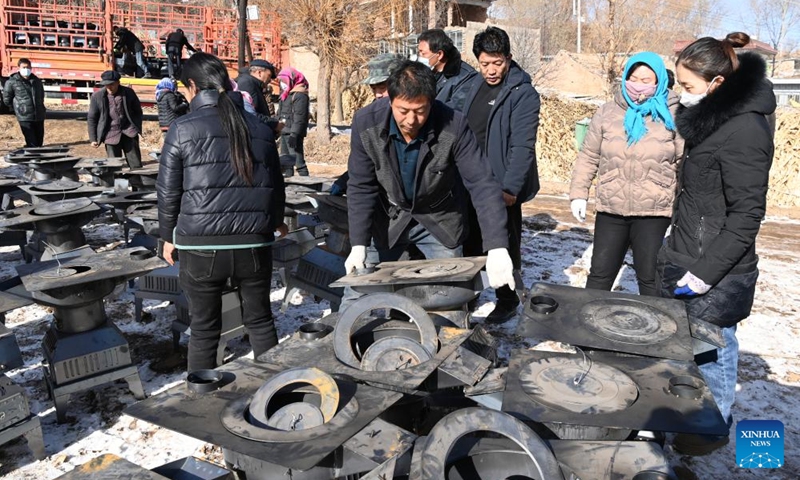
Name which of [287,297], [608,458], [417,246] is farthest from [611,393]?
[287,297]

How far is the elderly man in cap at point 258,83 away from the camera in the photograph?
6.87m

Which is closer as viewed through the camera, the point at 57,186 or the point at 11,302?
the point at 11,302

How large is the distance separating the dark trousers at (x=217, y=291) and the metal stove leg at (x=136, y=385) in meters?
0.44

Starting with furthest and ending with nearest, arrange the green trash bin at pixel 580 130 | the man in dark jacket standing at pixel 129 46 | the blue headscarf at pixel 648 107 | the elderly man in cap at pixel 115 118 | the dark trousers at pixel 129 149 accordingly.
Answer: the man in dark jacket standing at pixel 129 46, the green trash bin at pixel 580 130, the dark trousers at pixel 129 149, the elderly man in cap at pixel 115 118, the blue headscarf at pixel 648 107

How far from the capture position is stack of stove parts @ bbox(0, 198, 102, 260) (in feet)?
13.6

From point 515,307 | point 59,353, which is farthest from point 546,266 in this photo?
point 59,353

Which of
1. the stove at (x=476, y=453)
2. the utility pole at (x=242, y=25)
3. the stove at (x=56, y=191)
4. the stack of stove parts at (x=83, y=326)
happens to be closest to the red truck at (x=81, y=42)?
the utility pole at (x=242, y=25)

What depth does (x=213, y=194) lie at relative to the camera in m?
2.90

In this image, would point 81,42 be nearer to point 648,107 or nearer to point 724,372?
point 648,107

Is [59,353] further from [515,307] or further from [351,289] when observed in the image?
A: [515,307]

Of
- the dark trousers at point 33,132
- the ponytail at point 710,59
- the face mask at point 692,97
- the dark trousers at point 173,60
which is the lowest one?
the dark trousers at point 33,132

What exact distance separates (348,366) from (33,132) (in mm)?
11592

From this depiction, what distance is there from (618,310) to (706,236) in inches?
19.1

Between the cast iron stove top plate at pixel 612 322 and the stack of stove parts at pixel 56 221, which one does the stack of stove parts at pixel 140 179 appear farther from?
the cast iron stove top plate at pixel 612 322
